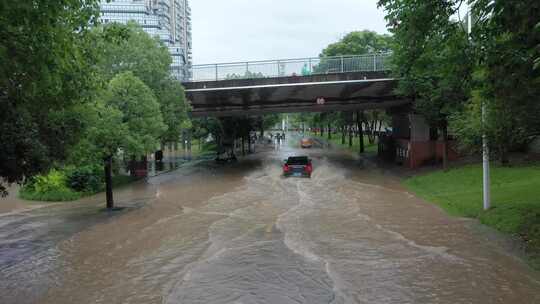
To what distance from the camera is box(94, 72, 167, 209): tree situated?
17922 mm

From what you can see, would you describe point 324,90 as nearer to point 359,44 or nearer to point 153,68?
point 153,68

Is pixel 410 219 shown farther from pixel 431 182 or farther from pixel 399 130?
pixel 399 130

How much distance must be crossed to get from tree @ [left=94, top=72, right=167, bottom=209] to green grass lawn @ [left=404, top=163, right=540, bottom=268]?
1165 centimetres

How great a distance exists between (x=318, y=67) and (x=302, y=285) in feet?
84.6

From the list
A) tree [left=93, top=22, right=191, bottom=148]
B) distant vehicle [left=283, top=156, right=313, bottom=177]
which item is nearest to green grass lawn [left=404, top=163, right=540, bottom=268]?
distant vehicle [left=283, top=156, right=313, bottom=177]

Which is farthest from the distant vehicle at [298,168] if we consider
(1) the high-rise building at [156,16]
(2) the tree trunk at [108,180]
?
(1) the high-rise building at [156,16]

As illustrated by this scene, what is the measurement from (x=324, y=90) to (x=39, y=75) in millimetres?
27274

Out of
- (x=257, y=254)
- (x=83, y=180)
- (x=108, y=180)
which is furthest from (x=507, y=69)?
(x=83, y=180)

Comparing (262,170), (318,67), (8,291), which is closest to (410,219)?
(8,291)

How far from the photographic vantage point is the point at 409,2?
35.6ft

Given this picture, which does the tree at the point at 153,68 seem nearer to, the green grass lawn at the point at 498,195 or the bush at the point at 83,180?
the bush at the point at 83,180

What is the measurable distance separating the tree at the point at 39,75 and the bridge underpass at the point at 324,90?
20.4m

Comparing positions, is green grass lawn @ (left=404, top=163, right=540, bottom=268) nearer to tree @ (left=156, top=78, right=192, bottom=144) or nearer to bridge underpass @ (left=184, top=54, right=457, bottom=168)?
bridge underpass @ (left=184, top=54, right=457, bottom=168)

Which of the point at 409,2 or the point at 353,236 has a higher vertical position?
the point at 409,2
